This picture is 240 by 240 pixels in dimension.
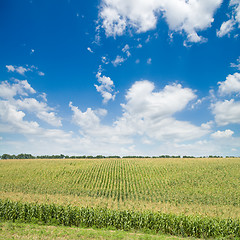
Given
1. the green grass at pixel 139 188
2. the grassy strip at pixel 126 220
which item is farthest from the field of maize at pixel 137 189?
the grassy strip at pixel 126 220

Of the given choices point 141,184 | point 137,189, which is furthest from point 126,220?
point 141,184

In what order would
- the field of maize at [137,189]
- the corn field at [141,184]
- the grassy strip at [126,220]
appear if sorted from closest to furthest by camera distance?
the grassy strip at [126,220]
the field of maize at [137,189]
the corn field at [141,184]

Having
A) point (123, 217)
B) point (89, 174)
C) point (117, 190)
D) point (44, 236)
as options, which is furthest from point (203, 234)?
point (89, 174)

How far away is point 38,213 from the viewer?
17.4 m

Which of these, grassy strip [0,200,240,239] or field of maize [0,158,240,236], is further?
field of maize [0,158,240,236]

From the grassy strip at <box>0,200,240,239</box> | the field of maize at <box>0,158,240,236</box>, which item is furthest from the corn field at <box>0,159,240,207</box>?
the grassy strip at <box>0,200,240,239</box>

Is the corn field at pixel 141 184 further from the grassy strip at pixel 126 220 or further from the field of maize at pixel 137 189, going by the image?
the grassy strip at pixel 126 220

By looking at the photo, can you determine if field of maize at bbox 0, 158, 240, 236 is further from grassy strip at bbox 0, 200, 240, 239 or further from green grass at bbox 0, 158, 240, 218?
grassy strip at bbox 0, 200, 240, 239

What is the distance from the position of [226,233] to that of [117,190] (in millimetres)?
24664

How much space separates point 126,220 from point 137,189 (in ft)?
72.5

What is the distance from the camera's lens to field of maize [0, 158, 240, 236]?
2569cm

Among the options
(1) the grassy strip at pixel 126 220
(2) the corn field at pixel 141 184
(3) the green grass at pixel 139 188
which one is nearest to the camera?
(1) the grassy strip at pixel 126 220

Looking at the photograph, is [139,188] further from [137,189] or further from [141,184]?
[141,184]

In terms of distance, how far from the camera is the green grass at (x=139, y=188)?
2636 centimetres
